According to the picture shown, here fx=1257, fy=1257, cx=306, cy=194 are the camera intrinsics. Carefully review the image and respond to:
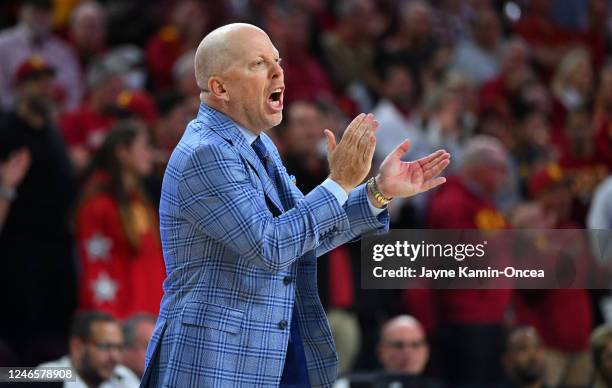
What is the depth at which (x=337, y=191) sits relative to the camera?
3.38 meters

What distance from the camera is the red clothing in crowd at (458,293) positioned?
6883mm

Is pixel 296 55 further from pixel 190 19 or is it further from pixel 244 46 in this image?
pixel 244 46

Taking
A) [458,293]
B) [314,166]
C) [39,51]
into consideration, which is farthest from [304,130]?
[39,51]

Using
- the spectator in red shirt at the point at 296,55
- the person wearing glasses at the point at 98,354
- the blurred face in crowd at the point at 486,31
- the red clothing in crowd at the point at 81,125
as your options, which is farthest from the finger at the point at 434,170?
the blurred face in crowd at the point at 486,31

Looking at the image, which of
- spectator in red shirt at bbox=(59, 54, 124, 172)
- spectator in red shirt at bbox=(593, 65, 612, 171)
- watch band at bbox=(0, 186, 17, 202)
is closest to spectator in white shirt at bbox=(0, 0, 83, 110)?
spectator in red shirt at bbox=(59, 54, 124, 172)

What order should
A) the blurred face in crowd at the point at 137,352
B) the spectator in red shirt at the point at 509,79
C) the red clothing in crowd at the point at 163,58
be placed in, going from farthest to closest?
the spectator in red shirt at the point at 509,79, the red clothing in crowd at the point at 163,58, the blurred face in crowd at the point at 137,352

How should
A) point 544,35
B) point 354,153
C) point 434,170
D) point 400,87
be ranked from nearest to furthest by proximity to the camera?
point 354,153, point 434,170, point 400,87, point 544,35

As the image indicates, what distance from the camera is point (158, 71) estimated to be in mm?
9336

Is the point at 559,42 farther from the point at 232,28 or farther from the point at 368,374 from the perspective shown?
the point at 232,28

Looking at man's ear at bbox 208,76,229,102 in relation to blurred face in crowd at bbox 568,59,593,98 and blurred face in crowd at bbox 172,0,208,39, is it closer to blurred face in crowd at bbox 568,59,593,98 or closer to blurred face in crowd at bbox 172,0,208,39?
blurred face in crowd at bbox 172,0,208,39

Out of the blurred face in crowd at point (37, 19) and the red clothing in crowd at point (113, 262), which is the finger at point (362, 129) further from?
the blurred face in crowd at point (37, 19)

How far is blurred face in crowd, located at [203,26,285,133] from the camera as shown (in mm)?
3443

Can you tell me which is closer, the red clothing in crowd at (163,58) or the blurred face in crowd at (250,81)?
the blurred face in crowd at (250,81)

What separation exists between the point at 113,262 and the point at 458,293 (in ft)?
6.16
